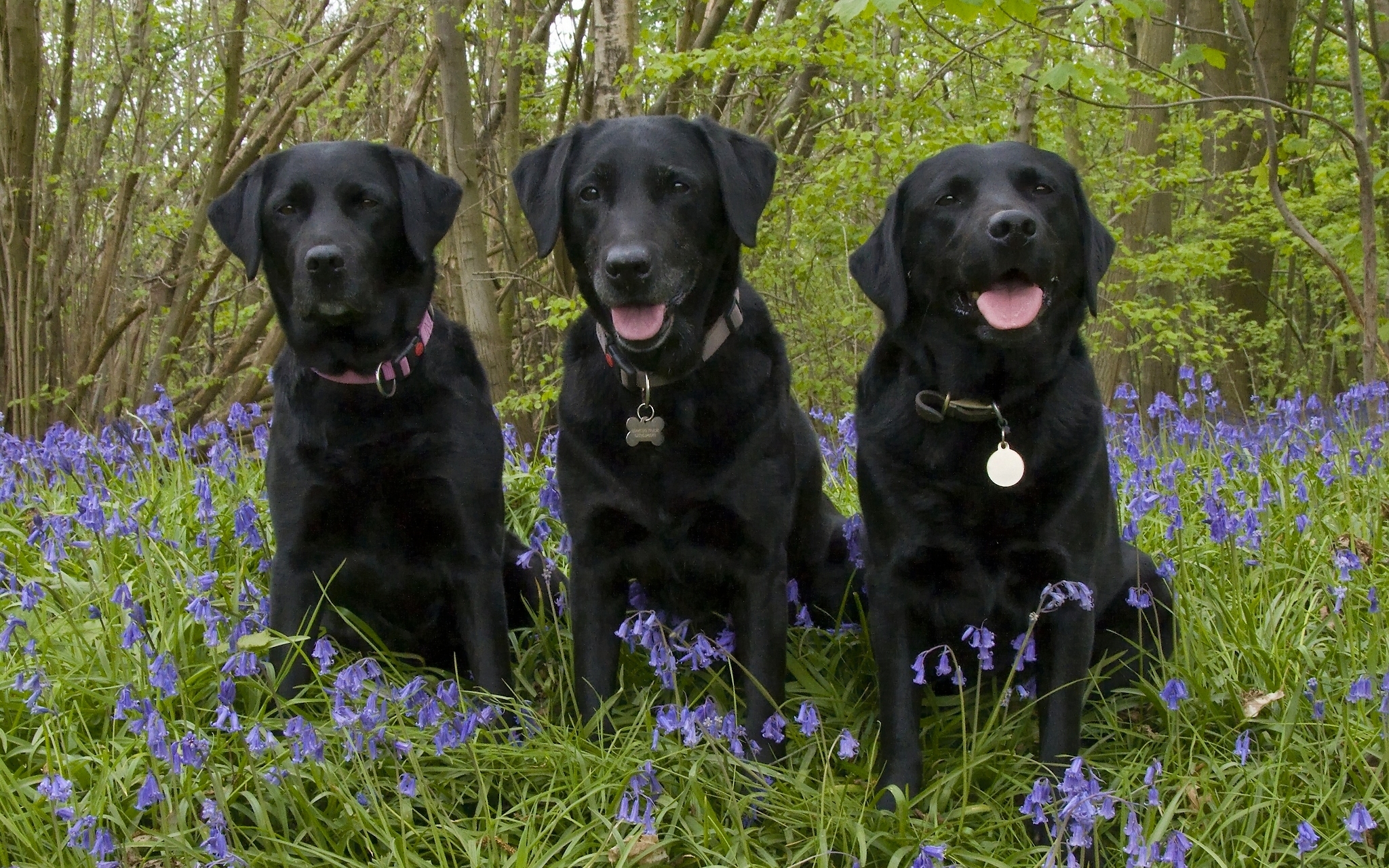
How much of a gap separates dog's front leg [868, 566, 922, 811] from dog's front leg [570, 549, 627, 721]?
0.70 m

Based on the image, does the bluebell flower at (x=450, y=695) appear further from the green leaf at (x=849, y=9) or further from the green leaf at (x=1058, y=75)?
the green leaf at (x=1058, y=75)

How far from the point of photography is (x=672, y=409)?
3.13m

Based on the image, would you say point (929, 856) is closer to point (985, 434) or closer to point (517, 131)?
point (985, 434)

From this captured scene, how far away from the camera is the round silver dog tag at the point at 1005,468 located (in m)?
2.81

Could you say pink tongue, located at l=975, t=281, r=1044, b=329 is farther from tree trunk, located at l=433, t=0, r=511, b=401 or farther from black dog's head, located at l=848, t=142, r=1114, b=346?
tree trunk, located at l=433, t=0, r=511, b=401

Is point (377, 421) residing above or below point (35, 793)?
above

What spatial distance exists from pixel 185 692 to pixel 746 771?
1.36 meters

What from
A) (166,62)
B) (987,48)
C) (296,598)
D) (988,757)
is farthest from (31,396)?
(988,757)

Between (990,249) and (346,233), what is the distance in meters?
1.69

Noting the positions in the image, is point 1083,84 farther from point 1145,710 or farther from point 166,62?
point 166,62

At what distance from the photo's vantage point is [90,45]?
8.94 m

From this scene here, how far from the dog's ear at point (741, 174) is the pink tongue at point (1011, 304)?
627mm

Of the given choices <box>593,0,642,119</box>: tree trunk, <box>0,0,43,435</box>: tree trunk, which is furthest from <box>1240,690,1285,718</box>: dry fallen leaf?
<box>0,0,43,435</box>: tree trunk

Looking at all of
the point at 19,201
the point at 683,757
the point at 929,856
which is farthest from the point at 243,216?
the point at 19,201
